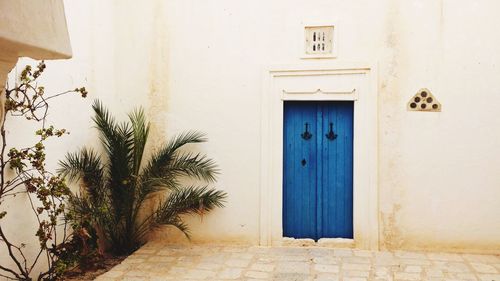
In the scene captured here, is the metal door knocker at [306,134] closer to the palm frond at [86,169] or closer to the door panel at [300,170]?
the door panel at [300,170]

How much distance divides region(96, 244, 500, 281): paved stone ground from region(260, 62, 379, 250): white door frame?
0.37 meters

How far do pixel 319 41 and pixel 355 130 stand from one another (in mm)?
1294

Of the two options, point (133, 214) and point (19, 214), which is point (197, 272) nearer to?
point (133, 214)

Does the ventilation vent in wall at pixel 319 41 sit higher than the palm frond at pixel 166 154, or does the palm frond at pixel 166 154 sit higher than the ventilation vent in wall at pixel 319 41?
the ventilation vent in wall at pixel 319 41

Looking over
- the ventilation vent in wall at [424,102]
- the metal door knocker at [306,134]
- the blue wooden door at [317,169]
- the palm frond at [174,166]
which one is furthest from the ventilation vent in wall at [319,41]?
the palm frond at [174,166]

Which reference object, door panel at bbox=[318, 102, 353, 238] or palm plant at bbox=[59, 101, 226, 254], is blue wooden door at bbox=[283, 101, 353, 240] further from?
palm plant at bbox=[59, 101, 226, 254]

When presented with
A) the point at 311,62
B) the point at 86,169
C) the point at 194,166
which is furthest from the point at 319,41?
the point at 86,169

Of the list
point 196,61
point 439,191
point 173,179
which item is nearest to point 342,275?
point 439,191

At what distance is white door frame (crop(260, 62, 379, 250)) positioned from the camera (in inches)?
238

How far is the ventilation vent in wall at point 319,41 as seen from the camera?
616cm

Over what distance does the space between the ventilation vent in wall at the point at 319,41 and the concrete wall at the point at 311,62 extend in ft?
0.40

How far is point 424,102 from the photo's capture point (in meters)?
5.93

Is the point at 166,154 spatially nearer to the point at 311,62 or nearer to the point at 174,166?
the point at 174,166

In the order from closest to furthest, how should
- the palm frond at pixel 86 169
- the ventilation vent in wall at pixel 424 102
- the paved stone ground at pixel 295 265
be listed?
the paved stone ground at pixel 295 265, the palm frond at pixel 86 169, the ventilation vent in wall at pixel 424 102
